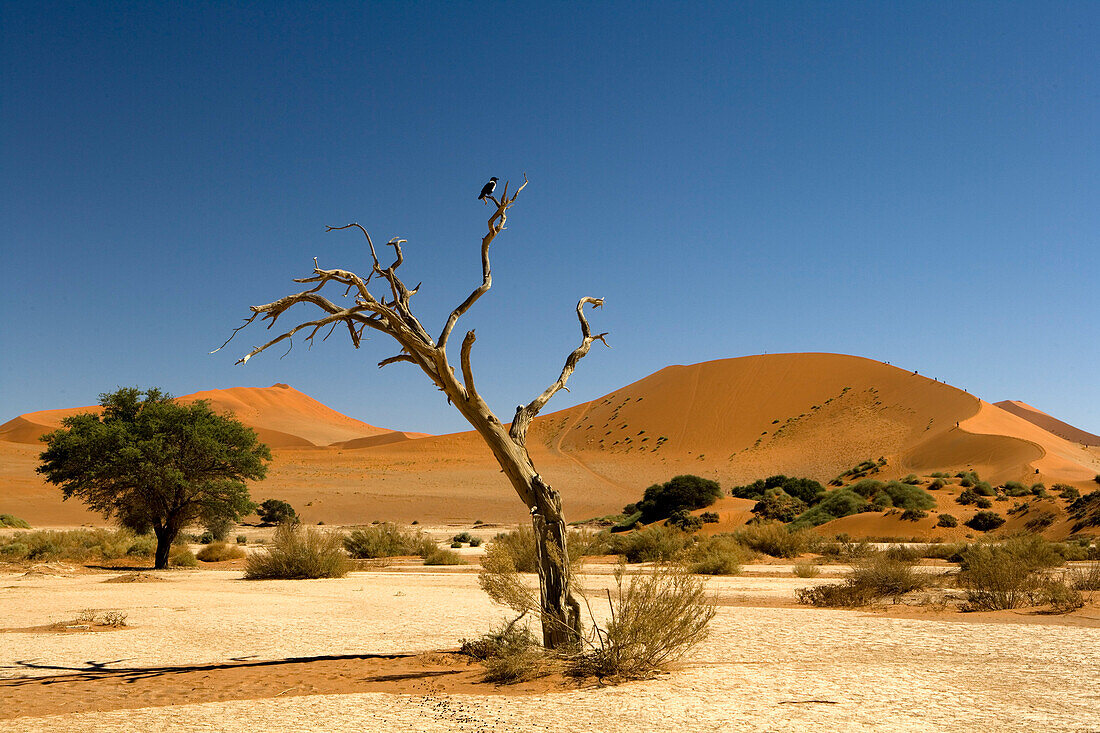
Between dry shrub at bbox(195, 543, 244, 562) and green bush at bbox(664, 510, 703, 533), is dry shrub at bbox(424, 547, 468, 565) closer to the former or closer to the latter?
dry shrub at bbox(195, 543, 244, 562)

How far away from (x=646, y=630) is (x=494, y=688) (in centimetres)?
158

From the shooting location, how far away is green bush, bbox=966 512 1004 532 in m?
33.0

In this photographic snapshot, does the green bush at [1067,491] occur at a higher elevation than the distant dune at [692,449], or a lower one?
lower

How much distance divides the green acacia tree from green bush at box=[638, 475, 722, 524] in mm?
21856

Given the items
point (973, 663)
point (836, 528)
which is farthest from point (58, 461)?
point (836, 528)

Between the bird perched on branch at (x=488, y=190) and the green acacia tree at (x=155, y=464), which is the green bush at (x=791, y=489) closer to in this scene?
the green acacia tree at (x=155, y=464)

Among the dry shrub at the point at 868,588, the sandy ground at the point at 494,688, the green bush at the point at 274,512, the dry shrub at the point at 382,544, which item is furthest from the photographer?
the green bush at the point at 274,512

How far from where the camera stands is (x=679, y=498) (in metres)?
42.0

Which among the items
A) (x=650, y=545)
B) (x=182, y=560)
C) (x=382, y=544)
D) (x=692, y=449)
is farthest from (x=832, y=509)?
(x=692, y=449)

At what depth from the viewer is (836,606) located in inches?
575

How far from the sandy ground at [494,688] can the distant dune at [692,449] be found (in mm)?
27362

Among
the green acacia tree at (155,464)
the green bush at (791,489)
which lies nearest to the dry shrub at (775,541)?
the green bush at (791,489)

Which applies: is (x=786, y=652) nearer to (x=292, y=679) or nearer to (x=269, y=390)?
(x=292, y=679)

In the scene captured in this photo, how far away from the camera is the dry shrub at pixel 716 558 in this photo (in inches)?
864
